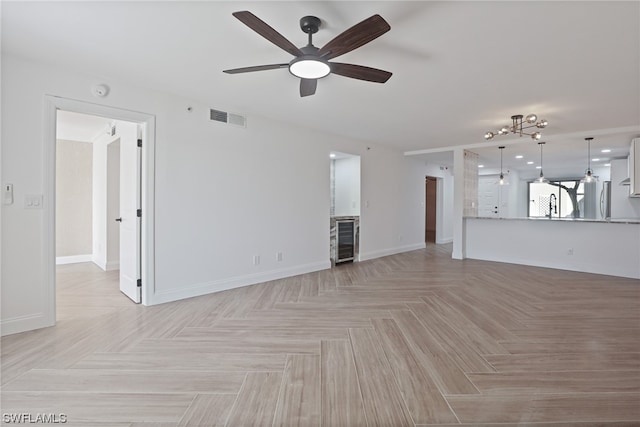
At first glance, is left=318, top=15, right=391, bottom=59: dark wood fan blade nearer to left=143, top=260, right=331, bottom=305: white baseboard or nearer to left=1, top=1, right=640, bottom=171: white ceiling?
left=1, top=1, right=640, bottom=171: white ceiling

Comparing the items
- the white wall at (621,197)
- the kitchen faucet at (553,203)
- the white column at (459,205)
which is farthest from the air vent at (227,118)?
the kitchen faucet at (553,203)

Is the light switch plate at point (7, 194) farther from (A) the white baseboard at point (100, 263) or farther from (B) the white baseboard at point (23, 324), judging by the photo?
(A) the white baseboard at point (100, 263)

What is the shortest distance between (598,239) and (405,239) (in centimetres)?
364

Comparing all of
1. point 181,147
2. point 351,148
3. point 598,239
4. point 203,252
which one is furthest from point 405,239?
point 181,147

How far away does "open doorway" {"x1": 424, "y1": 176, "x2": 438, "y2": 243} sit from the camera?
9422 millimetres

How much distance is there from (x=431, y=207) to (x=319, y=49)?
8289mm

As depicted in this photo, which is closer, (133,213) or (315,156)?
(133,213)

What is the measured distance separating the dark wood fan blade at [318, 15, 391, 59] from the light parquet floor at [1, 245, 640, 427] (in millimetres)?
2262

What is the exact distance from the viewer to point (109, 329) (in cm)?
289

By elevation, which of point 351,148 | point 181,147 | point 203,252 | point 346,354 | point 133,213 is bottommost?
point 346,354

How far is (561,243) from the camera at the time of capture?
19.2ft

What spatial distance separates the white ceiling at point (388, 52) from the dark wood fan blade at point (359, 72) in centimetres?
27

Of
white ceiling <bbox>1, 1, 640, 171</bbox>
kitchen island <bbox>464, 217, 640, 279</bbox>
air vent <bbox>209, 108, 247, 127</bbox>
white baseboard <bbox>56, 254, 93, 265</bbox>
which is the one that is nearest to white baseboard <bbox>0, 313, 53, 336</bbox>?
white ceiling <bbox>1, 1, 640, 171</bbox>

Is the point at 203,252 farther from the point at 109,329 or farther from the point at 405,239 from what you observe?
the point at 405,239
